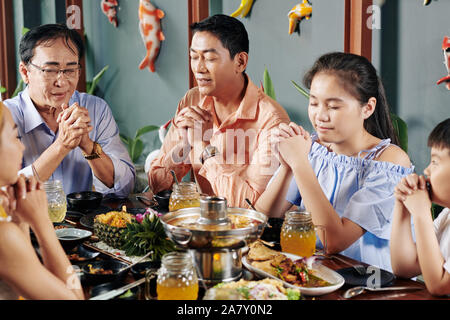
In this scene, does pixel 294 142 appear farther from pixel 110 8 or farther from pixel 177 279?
pixel 110 8

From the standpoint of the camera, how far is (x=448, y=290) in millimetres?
1013

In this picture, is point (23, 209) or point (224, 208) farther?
point (224, 208)

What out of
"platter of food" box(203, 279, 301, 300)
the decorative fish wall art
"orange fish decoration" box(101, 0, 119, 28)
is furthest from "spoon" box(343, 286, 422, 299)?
"orange fish decoration" box(101, 0, 119, 28)

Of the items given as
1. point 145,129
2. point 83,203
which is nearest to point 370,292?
point 83,203

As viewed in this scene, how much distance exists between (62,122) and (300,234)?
0.99 m

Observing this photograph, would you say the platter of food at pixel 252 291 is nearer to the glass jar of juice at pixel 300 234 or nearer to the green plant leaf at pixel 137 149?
the glass jar of juice at pixel 300 234

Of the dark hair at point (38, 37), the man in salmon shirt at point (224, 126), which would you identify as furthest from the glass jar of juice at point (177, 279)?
the dark hair at point (38, 37)

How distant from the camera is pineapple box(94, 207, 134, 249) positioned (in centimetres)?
131

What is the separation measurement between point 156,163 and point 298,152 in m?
1.05

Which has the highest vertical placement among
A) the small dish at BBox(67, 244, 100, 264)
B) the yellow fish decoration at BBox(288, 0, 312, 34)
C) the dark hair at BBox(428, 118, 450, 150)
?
the yellow fish decoration at BBox(288, 0, 312, 34)

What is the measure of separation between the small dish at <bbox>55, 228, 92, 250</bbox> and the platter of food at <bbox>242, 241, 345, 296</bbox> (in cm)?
48

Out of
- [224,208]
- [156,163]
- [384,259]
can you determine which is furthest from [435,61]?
[224,208]

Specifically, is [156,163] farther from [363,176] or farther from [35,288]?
[35,288]

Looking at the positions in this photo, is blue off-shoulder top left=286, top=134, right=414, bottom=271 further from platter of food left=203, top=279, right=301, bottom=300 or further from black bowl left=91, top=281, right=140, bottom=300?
black bowl left=91, top=281, right=140, bottom=300
